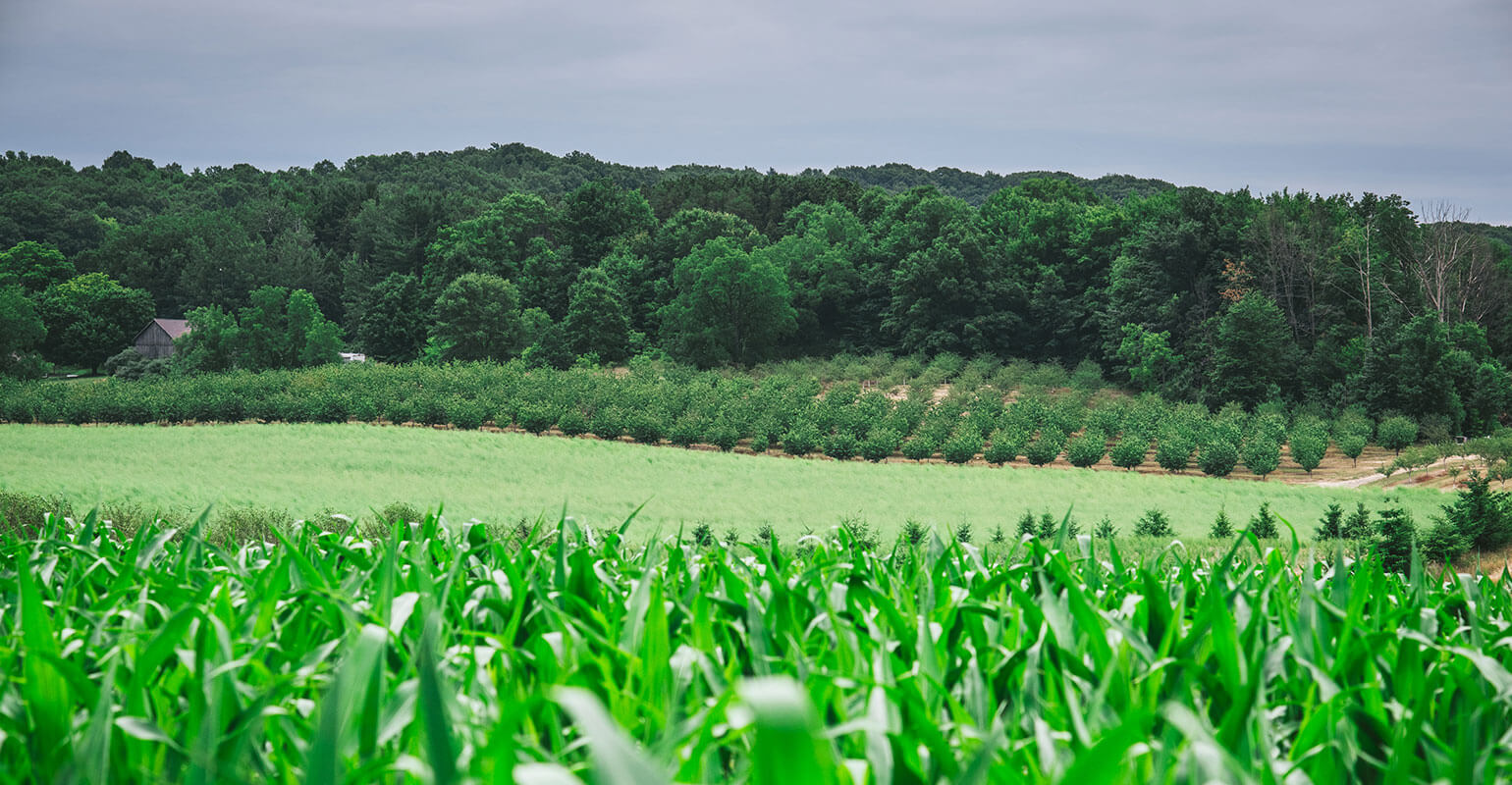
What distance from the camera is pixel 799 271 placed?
3141 cm

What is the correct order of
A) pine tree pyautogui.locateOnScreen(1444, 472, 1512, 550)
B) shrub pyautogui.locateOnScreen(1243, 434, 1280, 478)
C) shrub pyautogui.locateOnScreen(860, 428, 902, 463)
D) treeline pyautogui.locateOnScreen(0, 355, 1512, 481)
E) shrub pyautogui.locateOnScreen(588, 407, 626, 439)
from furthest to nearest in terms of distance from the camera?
shrub pyautogui.locateOnScreen(588, 407, 626, 439)
shrub pyautogui.locateOnScreen(860, 428, 902, 463)
treeline pyautogui.locateOnScreen(0, 355, 1512, 481)
shrub pyautogui.locateOnScreen(1243, 434, 1280, 478)
pine tree pyautogui.locateOnScreen(1444, 472, 1512, 550)

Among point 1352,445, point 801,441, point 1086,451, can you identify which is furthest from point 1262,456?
point 801,441

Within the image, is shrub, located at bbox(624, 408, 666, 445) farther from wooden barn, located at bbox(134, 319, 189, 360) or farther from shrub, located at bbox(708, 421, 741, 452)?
wooden barn, located at bbox(134, 319, 189, 360)

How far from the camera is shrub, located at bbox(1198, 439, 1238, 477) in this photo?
53.5 feet

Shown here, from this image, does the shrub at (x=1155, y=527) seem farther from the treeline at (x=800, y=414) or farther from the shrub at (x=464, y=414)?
the shrub at (x=464, y=414)

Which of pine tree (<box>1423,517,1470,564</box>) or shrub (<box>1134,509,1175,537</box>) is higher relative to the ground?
pine tree (<box>1423,517,1470,564</box>)

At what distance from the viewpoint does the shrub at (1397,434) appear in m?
17.1

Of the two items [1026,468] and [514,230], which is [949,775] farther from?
[514,230]

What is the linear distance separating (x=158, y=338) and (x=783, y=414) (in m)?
11.0

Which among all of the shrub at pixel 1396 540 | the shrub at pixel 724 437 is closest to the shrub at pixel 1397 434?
the shrub at pixel 724 437

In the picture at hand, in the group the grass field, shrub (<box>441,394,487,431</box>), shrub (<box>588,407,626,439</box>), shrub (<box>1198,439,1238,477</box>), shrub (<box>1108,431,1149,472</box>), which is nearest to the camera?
the grass field

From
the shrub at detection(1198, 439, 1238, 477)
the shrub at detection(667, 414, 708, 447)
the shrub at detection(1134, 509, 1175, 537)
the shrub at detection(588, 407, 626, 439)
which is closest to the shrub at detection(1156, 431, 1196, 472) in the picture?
the shrub at detection(1198, 439, 1238, 477)

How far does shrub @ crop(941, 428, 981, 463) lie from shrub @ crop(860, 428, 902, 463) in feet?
3.18

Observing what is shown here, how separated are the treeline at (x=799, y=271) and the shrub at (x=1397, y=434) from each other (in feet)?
2.32
